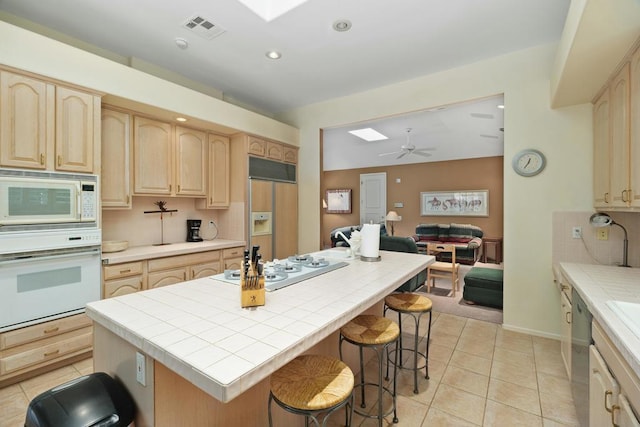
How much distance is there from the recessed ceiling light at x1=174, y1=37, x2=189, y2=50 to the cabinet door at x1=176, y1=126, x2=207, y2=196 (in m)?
0.87

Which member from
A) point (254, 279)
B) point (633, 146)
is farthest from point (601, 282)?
point (254, 279)

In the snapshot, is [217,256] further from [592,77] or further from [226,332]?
[592,77]

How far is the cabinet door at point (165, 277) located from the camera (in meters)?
2.86

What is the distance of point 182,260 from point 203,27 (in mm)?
2228

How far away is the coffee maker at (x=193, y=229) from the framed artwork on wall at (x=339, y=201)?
18.8 feet

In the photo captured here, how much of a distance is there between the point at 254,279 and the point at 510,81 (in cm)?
328

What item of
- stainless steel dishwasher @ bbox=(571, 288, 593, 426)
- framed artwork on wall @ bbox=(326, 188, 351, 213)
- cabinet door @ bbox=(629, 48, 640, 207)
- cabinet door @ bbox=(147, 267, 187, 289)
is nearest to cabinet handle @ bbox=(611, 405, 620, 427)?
stainless steel dishwasher @ bbox=(571, 288, 593, 426)

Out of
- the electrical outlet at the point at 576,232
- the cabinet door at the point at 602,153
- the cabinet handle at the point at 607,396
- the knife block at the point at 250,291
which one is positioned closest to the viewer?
the cabinet handle at the point at 607,396

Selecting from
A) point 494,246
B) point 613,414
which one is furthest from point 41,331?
point 494,246

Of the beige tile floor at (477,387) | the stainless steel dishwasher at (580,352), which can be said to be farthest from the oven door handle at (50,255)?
the stainless steel dishwasher at (580,352)

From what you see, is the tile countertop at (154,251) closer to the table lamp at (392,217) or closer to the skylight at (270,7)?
the skylight at (270,7)

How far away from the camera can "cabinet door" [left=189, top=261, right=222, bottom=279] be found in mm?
3211

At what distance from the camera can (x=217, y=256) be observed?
3479mm

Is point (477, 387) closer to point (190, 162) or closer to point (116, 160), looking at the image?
point (190, 162)
